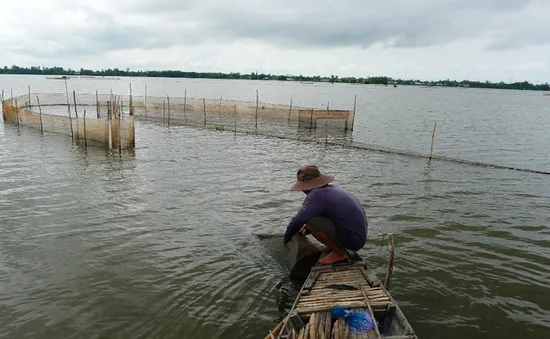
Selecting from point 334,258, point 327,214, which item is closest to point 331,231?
point 327,214

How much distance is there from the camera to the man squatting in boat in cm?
650

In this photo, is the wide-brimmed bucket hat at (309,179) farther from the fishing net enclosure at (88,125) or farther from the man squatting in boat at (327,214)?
the fishing net enclosure at (88,125)

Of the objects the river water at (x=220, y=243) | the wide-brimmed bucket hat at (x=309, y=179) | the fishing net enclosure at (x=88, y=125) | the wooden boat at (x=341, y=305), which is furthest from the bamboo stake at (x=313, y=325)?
the fishing net enclosure at (x=88, y=125)

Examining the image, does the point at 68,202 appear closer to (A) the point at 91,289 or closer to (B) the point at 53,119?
(A) the point at 91,289

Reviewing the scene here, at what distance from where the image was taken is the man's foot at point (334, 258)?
704cm

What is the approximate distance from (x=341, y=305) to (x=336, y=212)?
5.23 ft

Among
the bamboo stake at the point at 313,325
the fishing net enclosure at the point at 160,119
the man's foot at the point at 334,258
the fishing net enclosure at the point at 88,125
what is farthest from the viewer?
the fishing net enclosure at the point at 160,119

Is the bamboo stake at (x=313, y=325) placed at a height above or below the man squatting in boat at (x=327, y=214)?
below

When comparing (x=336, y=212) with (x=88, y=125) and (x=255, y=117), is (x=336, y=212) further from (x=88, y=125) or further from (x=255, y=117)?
(x=255, y=117)

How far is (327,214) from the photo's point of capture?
21.6 ft

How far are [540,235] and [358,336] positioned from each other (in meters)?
8.48

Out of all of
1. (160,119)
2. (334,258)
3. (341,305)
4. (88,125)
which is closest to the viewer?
(341,305)

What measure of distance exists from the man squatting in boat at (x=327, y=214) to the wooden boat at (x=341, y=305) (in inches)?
21.3

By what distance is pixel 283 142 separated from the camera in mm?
26172
